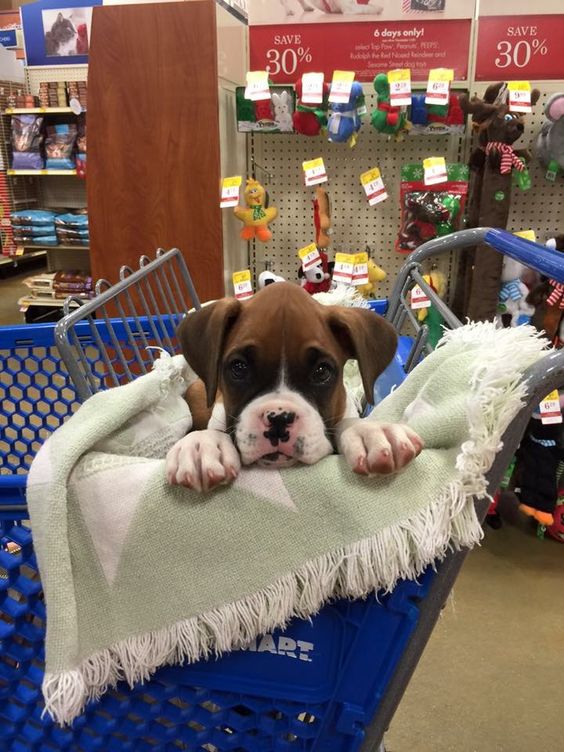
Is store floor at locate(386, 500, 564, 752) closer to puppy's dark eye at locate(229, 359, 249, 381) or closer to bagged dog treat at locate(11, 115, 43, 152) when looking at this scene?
puppy's dark eye at locate(229, 359, 249, 381)

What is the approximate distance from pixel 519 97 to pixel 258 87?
965 millimetres

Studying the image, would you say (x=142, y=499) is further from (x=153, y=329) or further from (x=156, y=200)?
(x=156, y=200)

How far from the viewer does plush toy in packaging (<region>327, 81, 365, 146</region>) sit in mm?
2396

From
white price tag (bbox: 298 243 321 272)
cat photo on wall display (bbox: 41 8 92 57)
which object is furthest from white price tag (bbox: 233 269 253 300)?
cat photo on wall display (bbox: 41 8 92 57)

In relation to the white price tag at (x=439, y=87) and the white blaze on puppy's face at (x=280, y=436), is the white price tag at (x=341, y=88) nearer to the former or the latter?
the white price tag at (x=439, y=87)

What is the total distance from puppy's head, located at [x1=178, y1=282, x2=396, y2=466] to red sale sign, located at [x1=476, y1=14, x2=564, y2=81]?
1.88 meters

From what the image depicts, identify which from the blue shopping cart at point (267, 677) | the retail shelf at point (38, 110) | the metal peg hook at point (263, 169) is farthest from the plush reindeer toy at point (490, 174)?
the retail shelf at point (38, 110)

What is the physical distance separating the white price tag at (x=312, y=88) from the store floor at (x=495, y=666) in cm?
179

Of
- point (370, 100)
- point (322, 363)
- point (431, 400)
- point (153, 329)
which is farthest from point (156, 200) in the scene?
point (431, 400)

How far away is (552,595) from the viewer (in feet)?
7.09

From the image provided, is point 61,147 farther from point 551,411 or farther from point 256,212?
point 551,411

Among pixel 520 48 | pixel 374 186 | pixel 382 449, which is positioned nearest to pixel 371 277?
pixel 374 186

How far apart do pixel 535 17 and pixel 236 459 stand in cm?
241

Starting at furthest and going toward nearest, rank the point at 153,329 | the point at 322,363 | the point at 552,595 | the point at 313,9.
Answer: the point at 313,9
the point at 552,595
the point at 153,329
the point at 322,363
